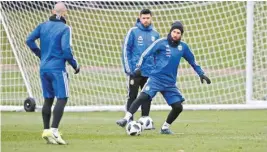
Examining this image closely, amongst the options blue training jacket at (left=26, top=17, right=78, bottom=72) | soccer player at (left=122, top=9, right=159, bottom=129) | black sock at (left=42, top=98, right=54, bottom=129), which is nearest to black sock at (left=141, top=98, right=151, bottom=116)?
soccer player at (left=122, top=9, right=159, bottom=129)

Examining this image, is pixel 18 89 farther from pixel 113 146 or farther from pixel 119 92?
pixel 113 146

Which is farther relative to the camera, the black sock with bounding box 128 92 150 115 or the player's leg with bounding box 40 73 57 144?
the black sock with bounding box 128 92 150 115

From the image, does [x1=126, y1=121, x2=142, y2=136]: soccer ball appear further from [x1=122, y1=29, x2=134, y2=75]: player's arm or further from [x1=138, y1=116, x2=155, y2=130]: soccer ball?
[x1=122, y1=29, x2=134, y2=75]: player's arm

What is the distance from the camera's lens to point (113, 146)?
37.8ft

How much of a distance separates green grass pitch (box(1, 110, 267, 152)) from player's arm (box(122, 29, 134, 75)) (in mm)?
968

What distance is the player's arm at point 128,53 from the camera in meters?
14.6

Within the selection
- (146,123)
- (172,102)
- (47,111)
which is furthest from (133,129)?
(47,111)

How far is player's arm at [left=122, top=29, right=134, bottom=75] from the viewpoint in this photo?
1460cm

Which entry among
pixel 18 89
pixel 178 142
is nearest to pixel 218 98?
pixel 18 89

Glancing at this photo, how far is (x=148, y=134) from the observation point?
13.5 m

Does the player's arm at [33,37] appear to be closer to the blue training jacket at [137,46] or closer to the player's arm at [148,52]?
the player's arm at [148,52]

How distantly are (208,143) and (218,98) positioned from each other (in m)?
8.78

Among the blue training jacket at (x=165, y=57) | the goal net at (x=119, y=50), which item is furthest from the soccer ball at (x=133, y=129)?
the goal net at (x=119, y=50)

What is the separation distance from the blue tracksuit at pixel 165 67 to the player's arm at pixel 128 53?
931 mm
